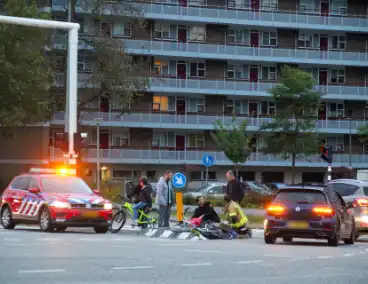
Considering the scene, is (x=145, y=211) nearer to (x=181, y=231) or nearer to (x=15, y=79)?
(x=181, y=231)

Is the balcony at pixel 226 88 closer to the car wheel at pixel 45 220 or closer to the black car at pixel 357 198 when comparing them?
the black car at pixel 357 198

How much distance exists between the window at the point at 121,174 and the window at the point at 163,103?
5.40 m

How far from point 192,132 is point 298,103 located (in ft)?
43.4

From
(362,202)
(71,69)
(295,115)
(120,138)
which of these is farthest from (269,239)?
(120,138)

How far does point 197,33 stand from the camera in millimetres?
85750

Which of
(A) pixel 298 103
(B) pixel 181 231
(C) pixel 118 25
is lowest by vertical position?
(B) pixel 181 231

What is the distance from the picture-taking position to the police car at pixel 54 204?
98.2 feet

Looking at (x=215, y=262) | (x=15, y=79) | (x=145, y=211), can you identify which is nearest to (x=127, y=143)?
(x=15, y=79)

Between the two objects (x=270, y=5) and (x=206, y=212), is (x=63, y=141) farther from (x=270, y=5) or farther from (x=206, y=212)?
(x=270, y=5)

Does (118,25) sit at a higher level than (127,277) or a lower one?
higher

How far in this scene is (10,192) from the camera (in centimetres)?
3241

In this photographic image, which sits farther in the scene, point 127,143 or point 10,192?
point 127,143

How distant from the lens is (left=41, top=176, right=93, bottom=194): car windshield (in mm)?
31297

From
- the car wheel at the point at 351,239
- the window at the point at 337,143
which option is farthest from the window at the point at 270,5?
the car wheel at the point at 351,239
